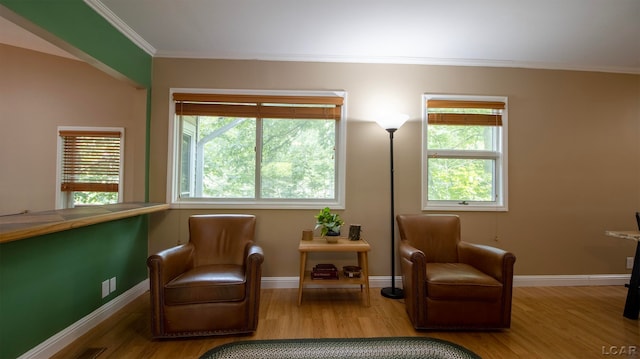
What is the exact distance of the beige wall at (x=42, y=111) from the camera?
3170 millimetres

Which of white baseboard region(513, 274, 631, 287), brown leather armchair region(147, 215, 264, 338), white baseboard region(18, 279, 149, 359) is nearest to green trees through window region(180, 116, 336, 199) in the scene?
brown leather armchair region(147, 215, 264, 338)

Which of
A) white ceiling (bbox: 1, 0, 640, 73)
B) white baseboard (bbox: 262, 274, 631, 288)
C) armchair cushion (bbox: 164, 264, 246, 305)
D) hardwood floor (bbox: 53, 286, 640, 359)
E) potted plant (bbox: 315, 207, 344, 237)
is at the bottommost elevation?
hardwood floor (bbox: 53, 286, 640, 359)

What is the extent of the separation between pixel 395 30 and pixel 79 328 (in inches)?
137

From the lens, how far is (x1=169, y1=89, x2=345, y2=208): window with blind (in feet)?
10.2

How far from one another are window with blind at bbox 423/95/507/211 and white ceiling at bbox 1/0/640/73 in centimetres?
50

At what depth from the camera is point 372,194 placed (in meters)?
3.14

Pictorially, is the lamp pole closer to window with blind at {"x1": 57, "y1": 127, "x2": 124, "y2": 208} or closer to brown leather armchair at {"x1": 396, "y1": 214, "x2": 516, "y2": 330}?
brown leather armchair at {"x1": 396, "y1": 214, "x2": 516, "y2": 330}

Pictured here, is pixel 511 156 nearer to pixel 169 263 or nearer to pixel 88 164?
pixel 169 263

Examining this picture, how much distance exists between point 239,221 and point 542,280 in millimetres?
3382

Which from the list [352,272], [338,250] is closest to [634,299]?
[352,272]

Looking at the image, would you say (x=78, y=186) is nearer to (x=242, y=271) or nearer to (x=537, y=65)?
(x=242, y=271)

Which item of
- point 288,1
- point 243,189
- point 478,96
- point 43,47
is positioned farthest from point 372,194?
point 43,47

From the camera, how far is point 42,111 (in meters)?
3.21

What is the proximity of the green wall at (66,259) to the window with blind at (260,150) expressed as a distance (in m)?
0.67
